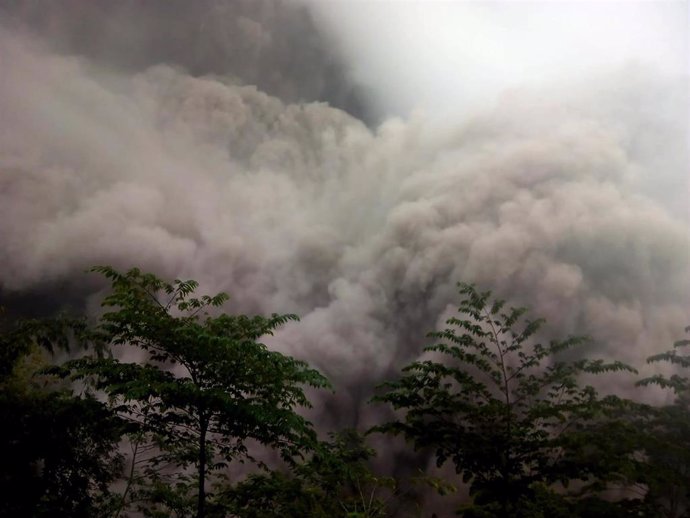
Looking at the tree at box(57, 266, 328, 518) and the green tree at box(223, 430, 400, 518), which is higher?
the tree at box(57, 266, 328, 518)

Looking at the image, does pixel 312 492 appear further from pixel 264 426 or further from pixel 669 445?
pixel 669 445

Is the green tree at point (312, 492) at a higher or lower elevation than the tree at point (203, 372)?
lower

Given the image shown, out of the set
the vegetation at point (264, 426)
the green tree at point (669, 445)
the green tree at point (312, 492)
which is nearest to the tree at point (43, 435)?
the vegetation at point (264, 426)

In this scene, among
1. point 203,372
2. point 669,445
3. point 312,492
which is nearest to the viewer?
point 669,445

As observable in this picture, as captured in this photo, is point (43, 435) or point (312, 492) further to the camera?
point (43, 435)

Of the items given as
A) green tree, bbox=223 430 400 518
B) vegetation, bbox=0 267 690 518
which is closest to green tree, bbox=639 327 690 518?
vegetation, bbox=0 267 690 518

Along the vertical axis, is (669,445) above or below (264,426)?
below

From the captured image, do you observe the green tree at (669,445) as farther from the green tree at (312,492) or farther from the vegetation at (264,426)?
the green tree at (312,492)

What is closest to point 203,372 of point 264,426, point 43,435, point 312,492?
point 264,426

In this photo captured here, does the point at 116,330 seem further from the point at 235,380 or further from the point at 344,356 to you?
the point at 344,356

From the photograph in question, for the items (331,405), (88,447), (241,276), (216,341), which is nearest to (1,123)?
(241,276)

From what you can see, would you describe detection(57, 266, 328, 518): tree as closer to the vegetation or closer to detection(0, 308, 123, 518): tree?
the vegetation

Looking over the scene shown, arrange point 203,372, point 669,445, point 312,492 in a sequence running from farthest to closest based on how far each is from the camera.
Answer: point 203,372 < point 312,492 < point 669,445

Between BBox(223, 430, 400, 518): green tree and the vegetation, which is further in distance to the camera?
BBox(223, 430, 400, 518): green tree
